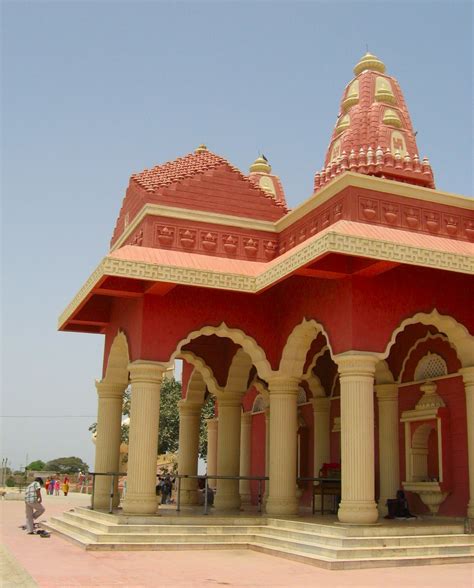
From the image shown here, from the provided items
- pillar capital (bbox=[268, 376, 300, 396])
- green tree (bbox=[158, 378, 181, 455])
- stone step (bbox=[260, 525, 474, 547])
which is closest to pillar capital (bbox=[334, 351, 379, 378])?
pillar capital (bbox=[268, 376, 300, 396])

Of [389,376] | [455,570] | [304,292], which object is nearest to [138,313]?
[304,292]

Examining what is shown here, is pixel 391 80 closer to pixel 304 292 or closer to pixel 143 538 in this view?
pixel 304 292

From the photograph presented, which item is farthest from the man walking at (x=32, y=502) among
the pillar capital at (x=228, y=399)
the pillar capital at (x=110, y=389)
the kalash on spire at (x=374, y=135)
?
the kalash on spire at (x=374, y=135)

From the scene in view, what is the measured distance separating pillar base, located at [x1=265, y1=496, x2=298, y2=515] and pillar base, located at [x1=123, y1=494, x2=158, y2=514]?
2037mm

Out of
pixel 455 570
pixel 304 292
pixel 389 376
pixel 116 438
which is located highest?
pixel 304 292

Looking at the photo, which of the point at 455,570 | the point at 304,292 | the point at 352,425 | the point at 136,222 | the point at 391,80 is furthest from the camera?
the point at 391,80

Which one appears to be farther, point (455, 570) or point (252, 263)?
point (252, 263)

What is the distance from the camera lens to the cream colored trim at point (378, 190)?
11.1 m

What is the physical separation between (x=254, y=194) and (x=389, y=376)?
431 centimetres

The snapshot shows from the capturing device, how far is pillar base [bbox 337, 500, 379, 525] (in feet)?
32.3

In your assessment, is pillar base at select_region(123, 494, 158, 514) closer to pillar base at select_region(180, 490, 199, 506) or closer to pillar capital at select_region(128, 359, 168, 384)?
pillar capital at select_region(128, 359, 168, 384)

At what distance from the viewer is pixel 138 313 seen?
1199 cm

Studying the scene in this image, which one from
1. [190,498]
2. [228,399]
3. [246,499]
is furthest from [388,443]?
[246,499]

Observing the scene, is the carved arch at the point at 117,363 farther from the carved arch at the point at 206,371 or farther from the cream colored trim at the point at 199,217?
the cream colored trim at the point at 199,217
